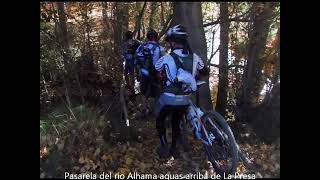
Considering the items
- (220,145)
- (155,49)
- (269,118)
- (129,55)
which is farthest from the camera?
(129,55)

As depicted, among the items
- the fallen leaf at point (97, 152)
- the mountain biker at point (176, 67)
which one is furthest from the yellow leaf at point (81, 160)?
the mountain biker at point (176, 67)

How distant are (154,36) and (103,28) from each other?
51cm

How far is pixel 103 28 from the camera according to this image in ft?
14.1

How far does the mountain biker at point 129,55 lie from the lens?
14.5 ft

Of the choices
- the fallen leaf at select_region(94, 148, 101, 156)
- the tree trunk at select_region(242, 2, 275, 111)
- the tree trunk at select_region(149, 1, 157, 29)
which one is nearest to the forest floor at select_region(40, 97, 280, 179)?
the fallen leaf at select_region(94, 148, 101, 156)

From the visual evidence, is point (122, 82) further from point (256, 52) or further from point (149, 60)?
point (256, 52)

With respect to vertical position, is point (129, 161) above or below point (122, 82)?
below

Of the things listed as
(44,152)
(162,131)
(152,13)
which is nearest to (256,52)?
(152,13)

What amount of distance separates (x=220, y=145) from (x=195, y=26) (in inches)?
46.1

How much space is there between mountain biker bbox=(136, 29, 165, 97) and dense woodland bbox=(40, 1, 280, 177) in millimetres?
79

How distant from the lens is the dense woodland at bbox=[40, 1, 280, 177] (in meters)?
3.83

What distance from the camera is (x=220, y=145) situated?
3885 millimetres

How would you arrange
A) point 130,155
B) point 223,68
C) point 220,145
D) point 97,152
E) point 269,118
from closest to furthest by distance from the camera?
point 269,118 < point 220,145 < point 97,152 < point 130,155 < point 223,68

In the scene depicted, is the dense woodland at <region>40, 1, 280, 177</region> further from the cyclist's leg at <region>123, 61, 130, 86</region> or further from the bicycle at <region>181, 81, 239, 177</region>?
the bicycle at <region>181, 81, 239, 177</region>
